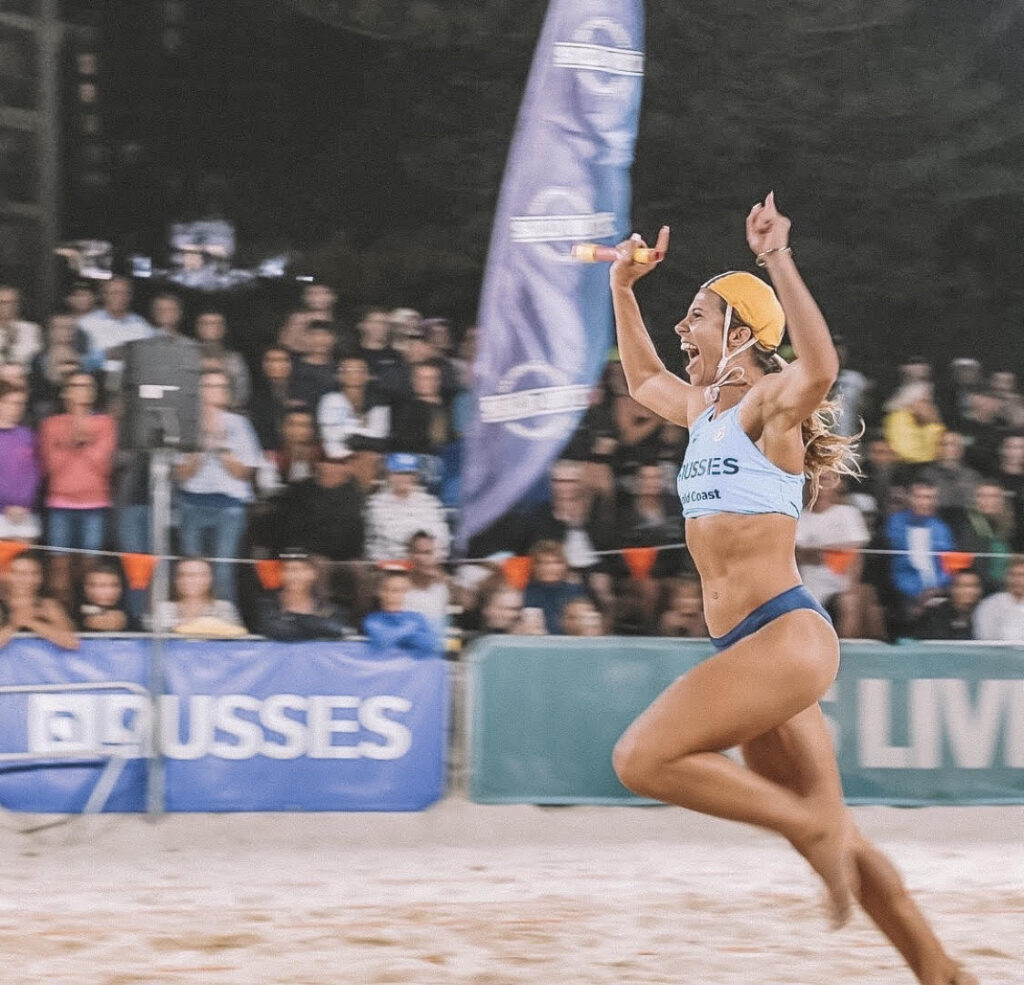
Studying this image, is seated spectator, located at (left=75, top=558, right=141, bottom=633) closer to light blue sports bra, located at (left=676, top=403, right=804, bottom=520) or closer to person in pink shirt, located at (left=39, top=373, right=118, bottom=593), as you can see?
person in pink shirt, located at (left=39, top=373, right=118, bottom=593)

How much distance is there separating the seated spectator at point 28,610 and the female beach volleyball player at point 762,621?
14.5 ft

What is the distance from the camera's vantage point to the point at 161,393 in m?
9.22

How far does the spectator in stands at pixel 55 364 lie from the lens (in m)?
9.41

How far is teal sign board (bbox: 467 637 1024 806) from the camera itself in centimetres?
894

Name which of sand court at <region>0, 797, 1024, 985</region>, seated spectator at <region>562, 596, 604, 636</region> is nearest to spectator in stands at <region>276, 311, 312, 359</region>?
seated spectator at <region>562, 596, 604, 636</region>

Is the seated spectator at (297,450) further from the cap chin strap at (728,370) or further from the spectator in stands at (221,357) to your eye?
the cap chin strap at (728,370)

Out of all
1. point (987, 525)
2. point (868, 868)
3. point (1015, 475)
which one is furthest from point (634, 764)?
point (1015, 475)

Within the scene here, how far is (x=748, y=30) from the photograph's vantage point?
17172mm

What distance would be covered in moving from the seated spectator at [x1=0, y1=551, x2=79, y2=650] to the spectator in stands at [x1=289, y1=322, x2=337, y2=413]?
2065 millimetres

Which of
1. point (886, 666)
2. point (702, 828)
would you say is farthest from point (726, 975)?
point (886, 666)

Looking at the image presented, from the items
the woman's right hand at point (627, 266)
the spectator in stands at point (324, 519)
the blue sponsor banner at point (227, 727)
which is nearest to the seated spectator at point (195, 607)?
the blue sponsor banner at point (227, 727)

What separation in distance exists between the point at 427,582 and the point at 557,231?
2.43 metres

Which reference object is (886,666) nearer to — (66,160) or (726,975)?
(726,975)

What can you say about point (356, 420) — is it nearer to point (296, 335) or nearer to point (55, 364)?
point (296, 335)
